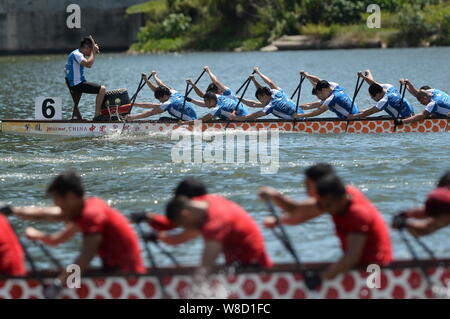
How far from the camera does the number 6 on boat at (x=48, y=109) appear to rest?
2292cm

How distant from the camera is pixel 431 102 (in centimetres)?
2106

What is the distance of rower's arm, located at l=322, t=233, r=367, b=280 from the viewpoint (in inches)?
345

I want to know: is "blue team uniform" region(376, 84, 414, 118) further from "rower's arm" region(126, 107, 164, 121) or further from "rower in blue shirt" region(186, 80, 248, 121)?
"rower's arm" region(126, 107, 164, 121)

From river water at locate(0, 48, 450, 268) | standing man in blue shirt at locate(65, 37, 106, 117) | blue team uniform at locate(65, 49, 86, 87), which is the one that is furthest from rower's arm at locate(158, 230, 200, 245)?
blue team uniform at locate(65, 49, 86, 87)

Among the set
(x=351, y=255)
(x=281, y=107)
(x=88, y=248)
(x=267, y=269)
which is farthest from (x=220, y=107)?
(x=351, y=255)

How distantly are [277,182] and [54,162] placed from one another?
5595mm

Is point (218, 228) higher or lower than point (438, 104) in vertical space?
higher

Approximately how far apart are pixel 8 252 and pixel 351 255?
350 cm

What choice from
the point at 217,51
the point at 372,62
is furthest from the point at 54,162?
the point at 217,51

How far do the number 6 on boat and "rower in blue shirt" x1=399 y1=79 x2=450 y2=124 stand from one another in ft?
27.6

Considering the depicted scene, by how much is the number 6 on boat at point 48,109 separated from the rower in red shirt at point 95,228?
13859 mm

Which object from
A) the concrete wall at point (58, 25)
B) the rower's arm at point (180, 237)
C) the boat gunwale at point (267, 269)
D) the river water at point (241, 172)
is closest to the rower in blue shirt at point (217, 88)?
the river water at point (241, 172)

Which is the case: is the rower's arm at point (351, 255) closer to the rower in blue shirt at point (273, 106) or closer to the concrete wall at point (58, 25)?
the rower in blue shirt at point (273, 106)

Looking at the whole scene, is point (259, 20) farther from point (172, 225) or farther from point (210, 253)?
point (210, 253)
